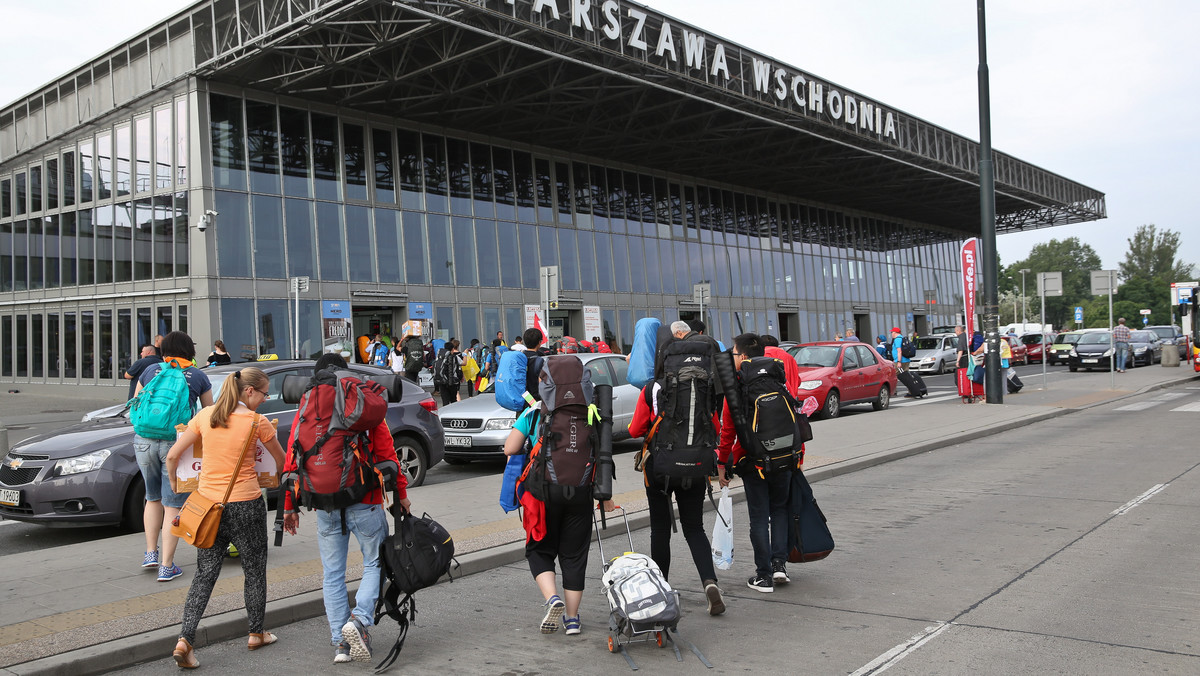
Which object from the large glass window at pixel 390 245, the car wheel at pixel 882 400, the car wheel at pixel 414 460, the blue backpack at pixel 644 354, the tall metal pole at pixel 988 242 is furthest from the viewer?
the large glass window at pixel 390 245

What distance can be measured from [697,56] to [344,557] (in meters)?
23.0

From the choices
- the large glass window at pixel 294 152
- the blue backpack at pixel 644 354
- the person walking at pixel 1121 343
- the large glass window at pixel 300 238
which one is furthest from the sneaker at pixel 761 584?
the person walking at pixel 1121 343

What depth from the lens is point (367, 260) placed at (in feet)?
84.1

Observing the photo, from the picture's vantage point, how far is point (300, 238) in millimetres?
24094

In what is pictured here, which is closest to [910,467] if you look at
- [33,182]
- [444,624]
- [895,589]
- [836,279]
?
[895,589]

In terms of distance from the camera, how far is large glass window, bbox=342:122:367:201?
1003 inches

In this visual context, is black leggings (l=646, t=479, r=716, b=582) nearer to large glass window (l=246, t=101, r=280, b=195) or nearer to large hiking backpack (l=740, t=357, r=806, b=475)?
large hiking backpack (l=740, t=357, r=806, b=475)

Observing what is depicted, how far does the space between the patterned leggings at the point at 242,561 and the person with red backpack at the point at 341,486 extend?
242 mm

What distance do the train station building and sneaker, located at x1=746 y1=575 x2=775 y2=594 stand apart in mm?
15747

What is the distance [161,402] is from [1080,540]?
7074 mm

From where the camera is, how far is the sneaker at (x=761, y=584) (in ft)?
19.0

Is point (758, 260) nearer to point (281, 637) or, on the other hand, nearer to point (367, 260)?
point (367, 260)

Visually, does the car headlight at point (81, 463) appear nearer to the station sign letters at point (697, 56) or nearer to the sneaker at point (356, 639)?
the sneaker at point (356, 639)

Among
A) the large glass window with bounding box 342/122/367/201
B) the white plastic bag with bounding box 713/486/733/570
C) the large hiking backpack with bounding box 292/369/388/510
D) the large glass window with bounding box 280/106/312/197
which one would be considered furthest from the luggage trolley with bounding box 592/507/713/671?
the large glass window with bounding box 342/122/367/201
